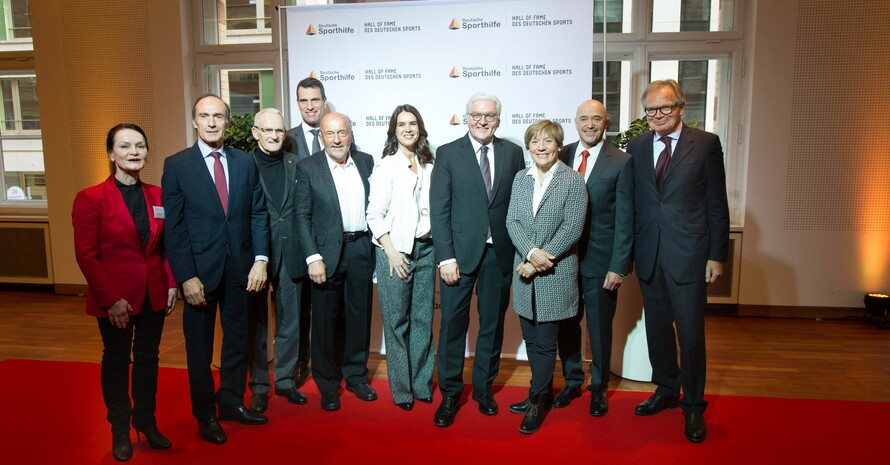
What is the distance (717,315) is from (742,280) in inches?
16.3

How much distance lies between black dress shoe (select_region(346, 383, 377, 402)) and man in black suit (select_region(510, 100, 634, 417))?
33.2 inches

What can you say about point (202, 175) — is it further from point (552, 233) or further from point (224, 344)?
point (552, 233)

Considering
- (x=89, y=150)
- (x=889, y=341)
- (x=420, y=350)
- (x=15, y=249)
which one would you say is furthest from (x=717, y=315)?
(x=15, y=249)

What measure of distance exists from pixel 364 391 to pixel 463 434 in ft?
2.49

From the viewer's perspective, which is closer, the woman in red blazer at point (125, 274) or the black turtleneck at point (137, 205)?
the woman in red blazer at point (125, 274)

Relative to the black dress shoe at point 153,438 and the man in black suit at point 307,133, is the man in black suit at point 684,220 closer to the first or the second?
the man in black suit at point 307,133

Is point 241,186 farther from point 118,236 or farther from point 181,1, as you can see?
point 181,1

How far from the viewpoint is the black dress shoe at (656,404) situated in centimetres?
326

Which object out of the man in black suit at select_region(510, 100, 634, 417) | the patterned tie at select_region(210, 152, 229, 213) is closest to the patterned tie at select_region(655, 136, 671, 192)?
the man in black suit at select_region(510, 100, 634, 417)

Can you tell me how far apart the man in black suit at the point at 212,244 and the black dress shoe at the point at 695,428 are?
2359 mm

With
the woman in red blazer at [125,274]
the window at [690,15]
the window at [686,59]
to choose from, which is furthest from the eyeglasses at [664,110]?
the window at [690,15]

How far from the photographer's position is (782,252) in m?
5.43

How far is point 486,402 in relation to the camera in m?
3.25

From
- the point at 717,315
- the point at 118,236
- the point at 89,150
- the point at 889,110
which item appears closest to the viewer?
the point at 118,236
